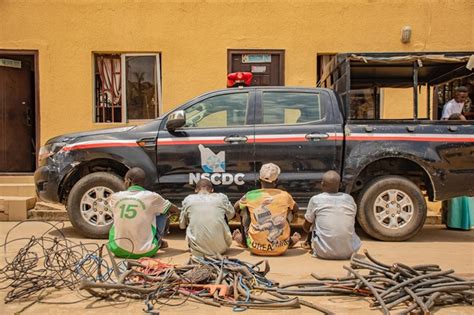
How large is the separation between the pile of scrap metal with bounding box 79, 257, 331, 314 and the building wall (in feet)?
18.9

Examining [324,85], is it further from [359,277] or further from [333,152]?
[359,277]

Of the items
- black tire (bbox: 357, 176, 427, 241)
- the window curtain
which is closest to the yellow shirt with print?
black tire (bbox: 357, 176, 427, 241)

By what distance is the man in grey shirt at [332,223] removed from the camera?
5.73 meters

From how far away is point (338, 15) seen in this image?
9906 mm

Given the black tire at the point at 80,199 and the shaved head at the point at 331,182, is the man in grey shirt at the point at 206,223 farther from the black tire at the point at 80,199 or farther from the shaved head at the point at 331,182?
the black tire at the point at 80,199

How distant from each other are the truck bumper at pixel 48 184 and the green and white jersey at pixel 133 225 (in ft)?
5.08

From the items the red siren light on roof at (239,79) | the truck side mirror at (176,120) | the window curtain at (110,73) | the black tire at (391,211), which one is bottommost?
the black tire at (391,211)

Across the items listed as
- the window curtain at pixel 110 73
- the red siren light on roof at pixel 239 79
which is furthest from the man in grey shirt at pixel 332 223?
the window curtain at pixel 110 73

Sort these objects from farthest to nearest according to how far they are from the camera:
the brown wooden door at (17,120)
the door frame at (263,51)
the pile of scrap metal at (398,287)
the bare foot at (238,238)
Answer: the brown wooden door at (17,120) < the door frame at (263,51) < the bare foot at (238,238) < the pile of scrap metal at (398,287)

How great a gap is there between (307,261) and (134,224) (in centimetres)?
190

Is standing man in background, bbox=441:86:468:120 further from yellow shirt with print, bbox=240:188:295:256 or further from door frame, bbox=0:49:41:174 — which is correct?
door frame, bbox=0:49:41:174

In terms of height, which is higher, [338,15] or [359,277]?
[338,15]

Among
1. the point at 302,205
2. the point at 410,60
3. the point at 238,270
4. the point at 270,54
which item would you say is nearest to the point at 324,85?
the point at 270,54

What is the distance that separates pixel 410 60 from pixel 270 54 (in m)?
3.60
